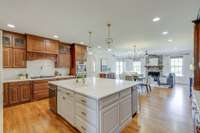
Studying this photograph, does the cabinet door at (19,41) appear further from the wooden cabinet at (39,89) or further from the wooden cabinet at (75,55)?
the wooden cabinet at (75,55)

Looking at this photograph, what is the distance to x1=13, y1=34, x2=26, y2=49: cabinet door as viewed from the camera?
14.1 ft

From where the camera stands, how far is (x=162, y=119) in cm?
296

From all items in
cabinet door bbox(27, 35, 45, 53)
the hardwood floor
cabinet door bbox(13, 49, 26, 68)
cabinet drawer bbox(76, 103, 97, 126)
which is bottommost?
the hardwood floor

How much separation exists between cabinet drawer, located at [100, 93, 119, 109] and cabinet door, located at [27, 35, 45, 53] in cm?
394

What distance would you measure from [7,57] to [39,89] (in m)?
1.57

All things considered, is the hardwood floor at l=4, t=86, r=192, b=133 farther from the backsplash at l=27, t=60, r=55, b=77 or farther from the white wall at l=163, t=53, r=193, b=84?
the white wall at l=163, t=53, r=193, b=84

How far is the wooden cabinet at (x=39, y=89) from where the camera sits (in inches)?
176

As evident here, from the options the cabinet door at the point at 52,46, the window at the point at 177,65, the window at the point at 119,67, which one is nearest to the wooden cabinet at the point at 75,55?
the cabinet door at the point at 52,46

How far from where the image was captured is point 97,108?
193 centimetres

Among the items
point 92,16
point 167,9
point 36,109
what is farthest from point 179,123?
point 36,109

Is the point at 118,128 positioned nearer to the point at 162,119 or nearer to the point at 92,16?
the point at 162,119

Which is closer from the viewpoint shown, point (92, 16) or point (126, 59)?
point (92, 16)

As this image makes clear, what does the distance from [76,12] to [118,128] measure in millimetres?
2657

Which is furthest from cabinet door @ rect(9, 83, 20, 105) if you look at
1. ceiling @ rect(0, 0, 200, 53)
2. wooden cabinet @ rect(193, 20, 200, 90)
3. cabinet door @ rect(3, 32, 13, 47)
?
wooden cabinet @ rect(193, 20, 200, 90)
